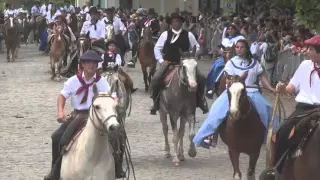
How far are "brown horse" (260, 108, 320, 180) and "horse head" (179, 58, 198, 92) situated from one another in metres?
4.38

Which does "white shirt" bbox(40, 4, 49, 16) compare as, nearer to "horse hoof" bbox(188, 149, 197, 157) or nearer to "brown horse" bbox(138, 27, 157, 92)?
"brown horse" bbox(138, 27, 157, 92)

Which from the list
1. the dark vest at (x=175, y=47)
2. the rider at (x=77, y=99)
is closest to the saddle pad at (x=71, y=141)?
the rider at (x=77, y=99)

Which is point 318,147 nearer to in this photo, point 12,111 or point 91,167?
point 91,167

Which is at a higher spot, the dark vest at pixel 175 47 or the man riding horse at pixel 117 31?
the dark vest at pixel 175 47

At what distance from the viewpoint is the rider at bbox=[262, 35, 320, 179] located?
29.4 ft

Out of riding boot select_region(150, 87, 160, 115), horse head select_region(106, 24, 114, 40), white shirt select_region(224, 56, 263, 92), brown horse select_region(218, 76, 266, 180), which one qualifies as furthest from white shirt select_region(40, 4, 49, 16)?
brown horse select_region(218, 76, 266, 180)

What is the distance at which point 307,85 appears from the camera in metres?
9.08

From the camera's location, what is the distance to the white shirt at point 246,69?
12.3 m

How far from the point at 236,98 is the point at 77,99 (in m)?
2.53

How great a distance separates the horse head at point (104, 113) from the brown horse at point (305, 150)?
210 cm

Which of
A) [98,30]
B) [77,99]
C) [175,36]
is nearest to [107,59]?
[175,36]

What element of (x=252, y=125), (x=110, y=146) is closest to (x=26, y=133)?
(x=252, y=125)

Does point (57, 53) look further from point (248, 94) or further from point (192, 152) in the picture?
point (248, 94)

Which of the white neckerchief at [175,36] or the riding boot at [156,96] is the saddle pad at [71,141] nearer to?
the riding boot at [156,96]
